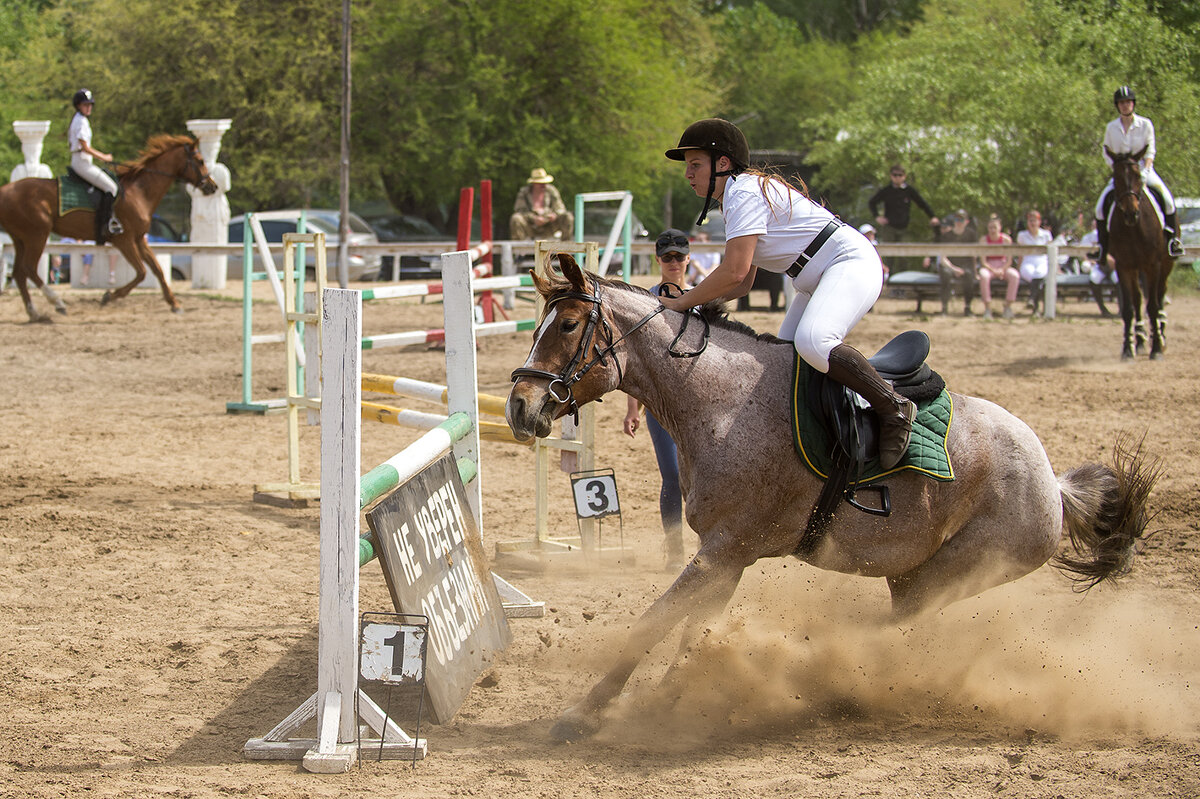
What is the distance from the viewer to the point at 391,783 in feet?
11.7

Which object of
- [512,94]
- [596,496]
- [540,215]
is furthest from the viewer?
[512,94]

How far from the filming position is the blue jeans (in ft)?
19.9

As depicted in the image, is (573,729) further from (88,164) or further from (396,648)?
(88,164)

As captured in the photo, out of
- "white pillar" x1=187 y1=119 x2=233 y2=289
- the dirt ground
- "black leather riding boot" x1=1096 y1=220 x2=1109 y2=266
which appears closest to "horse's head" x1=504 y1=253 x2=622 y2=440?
the dirt ground

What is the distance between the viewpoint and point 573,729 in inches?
157

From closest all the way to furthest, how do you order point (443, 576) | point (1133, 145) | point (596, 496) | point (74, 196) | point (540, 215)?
point (443, 576), point (596, 496), point (1133, 145), point (540, 215), point (74, 196)

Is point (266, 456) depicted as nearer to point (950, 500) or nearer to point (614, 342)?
point (614, 342)

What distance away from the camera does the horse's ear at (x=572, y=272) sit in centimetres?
397

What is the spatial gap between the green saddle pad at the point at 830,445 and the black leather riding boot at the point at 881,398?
4 centimetres

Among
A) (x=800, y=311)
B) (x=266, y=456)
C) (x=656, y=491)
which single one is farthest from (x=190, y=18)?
(x=800, y=311)

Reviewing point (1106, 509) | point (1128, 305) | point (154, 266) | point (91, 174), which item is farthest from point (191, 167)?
point (1106, 509)

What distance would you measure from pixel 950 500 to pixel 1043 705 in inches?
34.0

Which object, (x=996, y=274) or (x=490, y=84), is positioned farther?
(x=490, y=84)

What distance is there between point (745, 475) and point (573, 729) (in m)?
1.07
